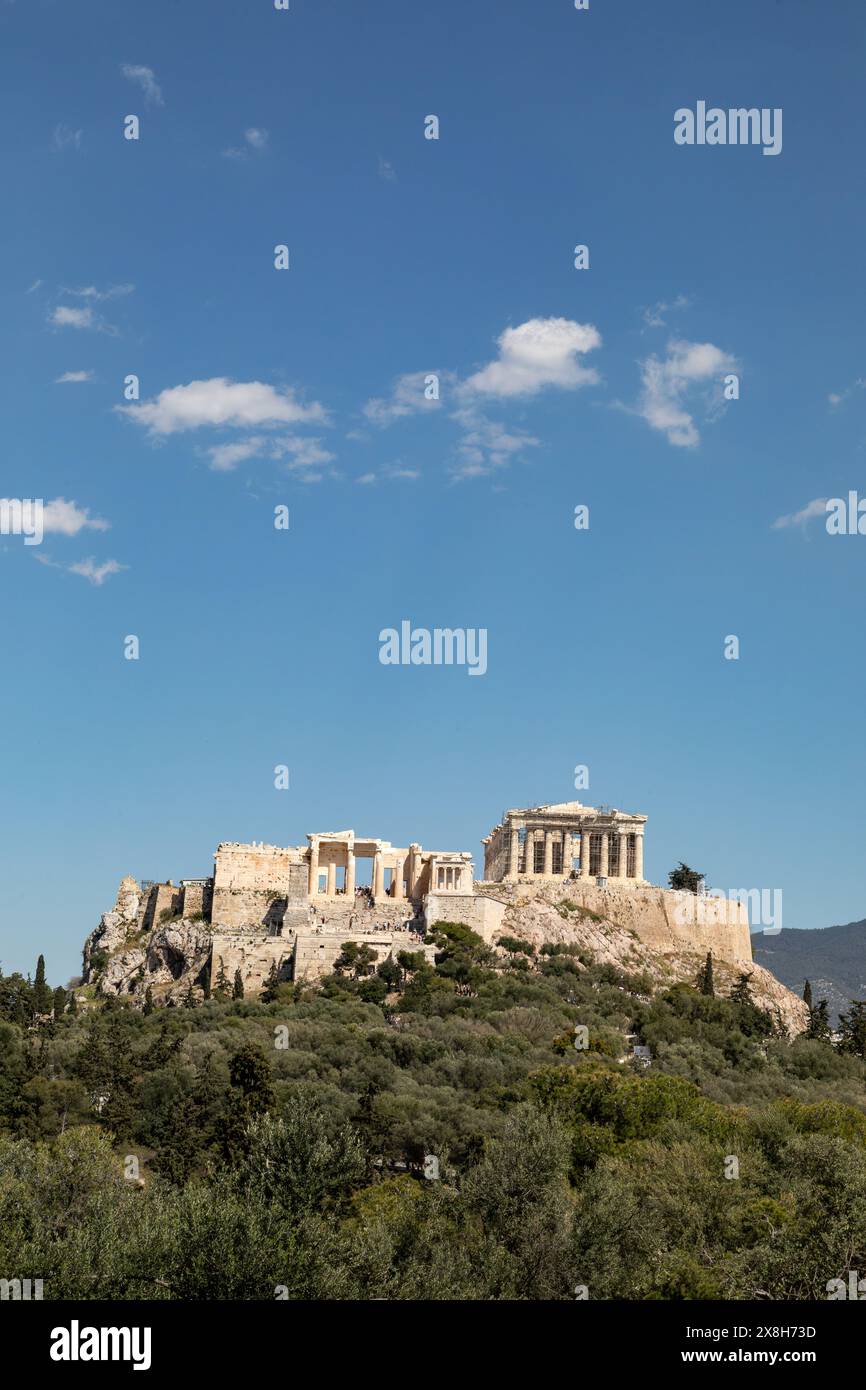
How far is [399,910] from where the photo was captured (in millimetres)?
83188

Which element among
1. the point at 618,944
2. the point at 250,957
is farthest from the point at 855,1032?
the point at 250,957

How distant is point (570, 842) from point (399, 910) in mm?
15342

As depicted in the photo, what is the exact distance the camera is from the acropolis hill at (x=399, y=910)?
7794 cm

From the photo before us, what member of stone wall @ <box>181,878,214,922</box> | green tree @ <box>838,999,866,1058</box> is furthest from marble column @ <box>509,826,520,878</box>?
green tree @ <box>838,999,866,1058</box>

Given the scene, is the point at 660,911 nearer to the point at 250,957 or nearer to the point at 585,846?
the point at 585,846

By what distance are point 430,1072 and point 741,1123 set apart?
14517 mm

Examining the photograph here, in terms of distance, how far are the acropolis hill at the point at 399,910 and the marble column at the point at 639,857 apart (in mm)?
108

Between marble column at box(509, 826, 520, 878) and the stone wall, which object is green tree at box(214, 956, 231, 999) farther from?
marble column at box(509, 826, 520, 878)

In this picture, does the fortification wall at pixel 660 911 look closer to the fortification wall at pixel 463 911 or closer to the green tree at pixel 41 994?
the fortification wall at pixel 463 911

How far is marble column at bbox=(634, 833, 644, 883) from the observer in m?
92.2

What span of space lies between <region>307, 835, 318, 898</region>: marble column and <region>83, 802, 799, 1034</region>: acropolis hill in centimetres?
8
